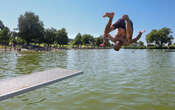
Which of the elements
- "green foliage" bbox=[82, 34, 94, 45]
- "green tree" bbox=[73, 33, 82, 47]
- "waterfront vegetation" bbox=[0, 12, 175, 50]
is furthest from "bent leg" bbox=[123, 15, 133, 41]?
"green foliage" bbox=[82, 34, 94, 45]

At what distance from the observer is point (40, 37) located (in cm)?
7756

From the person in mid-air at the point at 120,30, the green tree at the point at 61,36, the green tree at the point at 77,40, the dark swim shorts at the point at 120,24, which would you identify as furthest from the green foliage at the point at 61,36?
the dark swim shorts at the point at 120,24

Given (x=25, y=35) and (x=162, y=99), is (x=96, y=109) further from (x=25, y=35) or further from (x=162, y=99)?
(x=25, y=35)

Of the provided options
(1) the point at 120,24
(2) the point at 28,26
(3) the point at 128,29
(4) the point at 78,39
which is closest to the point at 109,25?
(1) the point at 120,24

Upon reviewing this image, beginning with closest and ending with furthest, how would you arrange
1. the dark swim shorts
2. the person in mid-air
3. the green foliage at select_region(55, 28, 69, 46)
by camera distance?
the person in mid-air → the dark swim shorts → the green foliage at select_region(55, 28, 69, 46)

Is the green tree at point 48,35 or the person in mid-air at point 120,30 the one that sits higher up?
the green tree at point 48,35

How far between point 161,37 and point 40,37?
379ft

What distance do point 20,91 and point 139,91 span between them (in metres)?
7.26

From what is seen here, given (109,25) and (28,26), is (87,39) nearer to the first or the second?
(28,26)

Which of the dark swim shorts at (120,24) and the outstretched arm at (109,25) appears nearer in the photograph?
the outstretched arm at (109,25)

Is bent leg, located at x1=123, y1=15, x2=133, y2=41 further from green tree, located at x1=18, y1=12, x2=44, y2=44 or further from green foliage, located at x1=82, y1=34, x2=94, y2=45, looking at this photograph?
green foliage, located at x1=82, y1=34, x2=94, y2=45

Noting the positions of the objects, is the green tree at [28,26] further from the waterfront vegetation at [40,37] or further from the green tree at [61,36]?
the green tree at [61,36]

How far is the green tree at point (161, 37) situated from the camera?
132250mm

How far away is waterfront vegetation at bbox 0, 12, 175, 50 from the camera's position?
71625 millimetres
